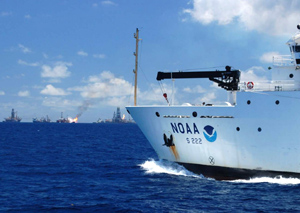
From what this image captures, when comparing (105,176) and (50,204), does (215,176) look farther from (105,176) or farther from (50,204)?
(50,204)

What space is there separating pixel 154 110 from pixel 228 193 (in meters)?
9.08

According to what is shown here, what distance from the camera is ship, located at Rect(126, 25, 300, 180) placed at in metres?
23.8

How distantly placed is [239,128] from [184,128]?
4.37m

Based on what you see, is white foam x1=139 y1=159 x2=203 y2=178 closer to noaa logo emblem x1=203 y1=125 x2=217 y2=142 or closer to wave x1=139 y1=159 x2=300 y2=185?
wave x1=139 y1=159 x2=300 y2=185

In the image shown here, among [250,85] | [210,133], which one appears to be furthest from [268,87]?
[210,133]

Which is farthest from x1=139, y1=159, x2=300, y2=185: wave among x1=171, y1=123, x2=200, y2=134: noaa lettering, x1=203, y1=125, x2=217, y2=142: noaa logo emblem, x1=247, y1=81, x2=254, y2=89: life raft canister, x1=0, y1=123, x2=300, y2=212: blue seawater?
x1=247, y1=81, x2=254, y2=89: life raft canister

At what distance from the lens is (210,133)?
2564cm

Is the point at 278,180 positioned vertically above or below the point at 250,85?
below

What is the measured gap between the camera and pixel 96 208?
19891mm

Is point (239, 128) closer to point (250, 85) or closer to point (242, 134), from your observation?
point (242, 134)

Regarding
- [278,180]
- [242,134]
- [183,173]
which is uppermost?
[242,134]

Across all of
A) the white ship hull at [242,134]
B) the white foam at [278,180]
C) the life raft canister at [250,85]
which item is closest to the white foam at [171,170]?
the white ship hull at [242,134]

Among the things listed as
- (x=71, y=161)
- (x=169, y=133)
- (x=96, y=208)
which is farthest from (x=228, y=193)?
(x=71, y=161)

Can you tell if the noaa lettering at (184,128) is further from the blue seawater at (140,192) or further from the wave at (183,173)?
the blue seawater at (140,192)
